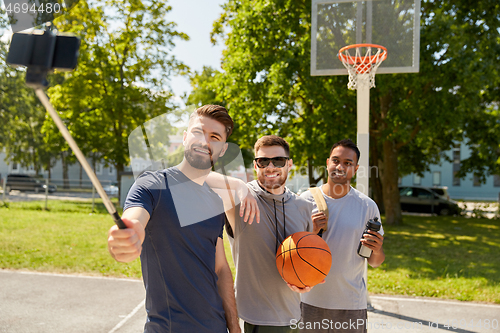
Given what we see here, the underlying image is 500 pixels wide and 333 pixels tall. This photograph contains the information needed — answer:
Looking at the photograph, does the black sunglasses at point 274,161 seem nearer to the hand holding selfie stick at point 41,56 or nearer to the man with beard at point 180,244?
the man with beard at point 180,244

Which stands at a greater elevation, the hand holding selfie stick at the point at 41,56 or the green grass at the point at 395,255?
the hand holding selfie stick at the point at 41,56

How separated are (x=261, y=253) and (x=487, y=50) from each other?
12870mm

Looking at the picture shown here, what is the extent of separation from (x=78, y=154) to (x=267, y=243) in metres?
1.69

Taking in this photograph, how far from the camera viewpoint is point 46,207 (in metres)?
17.5

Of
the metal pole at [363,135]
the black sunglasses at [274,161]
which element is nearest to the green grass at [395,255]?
the metal pole at [363,135]

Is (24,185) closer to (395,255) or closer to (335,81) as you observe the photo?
(335,81)

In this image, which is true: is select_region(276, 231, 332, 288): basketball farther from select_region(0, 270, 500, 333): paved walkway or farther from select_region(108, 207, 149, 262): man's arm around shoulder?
select_region(0, 270, 500, 333): paved walkway

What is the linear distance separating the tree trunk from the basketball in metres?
12.8

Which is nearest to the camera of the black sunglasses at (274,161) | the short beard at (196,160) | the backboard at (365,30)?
the short beard at (196,160)

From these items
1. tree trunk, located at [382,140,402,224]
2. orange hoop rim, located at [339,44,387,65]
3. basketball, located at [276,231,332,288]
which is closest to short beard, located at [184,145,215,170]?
basketball, located at [276,231,332,288]

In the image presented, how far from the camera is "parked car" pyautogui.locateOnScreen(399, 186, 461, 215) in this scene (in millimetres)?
20453

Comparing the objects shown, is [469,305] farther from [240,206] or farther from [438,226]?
[438,226]

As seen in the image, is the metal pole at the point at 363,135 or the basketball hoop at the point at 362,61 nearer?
the metal pole at the point at 363,135

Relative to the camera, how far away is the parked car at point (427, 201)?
20.5 m
